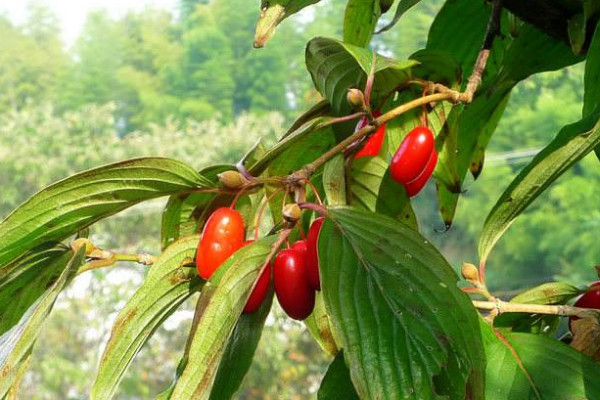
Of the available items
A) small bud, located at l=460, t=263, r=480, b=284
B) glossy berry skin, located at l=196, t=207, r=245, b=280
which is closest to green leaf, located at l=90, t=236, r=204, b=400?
glossy berry skin, located at l=196, t=207, r=245, b=280

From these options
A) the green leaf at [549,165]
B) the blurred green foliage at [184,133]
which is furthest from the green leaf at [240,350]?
the blurred green foliage at [184,133]

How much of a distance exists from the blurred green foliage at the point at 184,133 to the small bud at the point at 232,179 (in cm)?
378

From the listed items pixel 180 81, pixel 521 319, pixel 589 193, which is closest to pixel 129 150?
pixel 180 81

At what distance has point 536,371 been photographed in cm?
39

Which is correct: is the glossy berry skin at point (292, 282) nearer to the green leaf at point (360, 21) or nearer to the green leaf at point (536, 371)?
the green leaf at point (536, 371)

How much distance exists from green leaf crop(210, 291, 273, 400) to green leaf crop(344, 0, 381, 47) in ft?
0.61

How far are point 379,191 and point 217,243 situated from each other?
86 millimetres

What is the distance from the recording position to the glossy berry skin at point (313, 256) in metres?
0.37

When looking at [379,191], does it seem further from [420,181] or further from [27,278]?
Answer: [27,278]

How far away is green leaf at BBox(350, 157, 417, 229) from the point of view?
431 millimetres

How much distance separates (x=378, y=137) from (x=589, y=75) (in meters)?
0.09

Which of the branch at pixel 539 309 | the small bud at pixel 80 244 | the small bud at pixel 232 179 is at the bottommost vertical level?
the branch at pixel 539 309

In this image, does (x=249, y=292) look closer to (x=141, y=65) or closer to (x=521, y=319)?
(x=521, y=319)

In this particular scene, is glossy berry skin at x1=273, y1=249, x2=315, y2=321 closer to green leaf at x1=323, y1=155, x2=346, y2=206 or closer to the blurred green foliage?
green leaf at x1=323, y1=155, x2=346, y2=206
